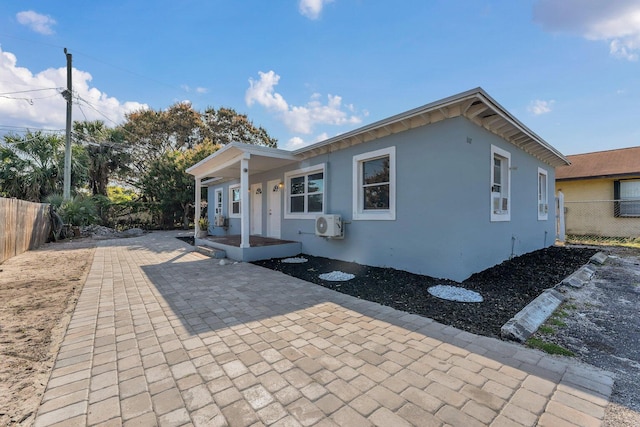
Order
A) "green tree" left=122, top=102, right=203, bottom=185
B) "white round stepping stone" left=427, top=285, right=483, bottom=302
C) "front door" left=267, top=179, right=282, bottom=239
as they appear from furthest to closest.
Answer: "green tree" left=122, top=102, right=203, bottom=185 < "front door" left=267, top=179, right=282, bottom=239 < "white round stepping stone" left=427, top=285, right=483, bottom=302

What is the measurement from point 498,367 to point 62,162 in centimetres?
1941

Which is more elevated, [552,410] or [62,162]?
[62,162]

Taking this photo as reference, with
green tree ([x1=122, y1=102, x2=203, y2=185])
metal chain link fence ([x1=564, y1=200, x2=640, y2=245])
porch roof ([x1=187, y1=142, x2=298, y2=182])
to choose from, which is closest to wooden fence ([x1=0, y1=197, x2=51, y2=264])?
porch roof ([x1=187, y1=142, x2=298, y2=182])

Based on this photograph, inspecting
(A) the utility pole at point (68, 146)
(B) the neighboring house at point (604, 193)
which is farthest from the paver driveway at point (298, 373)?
(A) the utility pole at point (68, 146)

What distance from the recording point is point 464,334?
2877mm

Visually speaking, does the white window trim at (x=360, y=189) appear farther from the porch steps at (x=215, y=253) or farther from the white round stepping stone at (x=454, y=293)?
the porch steps at (x=215, y=253)

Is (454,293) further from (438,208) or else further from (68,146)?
(68,146)

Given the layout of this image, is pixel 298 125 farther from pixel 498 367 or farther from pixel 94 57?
pixel 498 367

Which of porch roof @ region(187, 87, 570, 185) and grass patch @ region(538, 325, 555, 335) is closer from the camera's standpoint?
grass patch @ region(538, 325, 555, 335)

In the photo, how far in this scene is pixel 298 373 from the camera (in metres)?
2.16

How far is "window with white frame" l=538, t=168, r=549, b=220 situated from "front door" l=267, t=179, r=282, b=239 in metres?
8.10

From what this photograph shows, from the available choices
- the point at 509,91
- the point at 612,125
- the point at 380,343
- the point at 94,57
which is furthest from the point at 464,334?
the point at 94,57

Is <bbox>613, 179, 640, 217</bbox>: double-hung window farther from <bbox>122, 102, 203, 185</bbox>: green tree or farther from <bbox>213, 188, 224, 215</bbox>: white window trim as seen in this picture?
<bbox>122, 102, 203, 185</bbox>: green tree

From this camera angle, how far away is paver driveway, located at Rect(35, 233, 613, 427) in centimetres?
171
